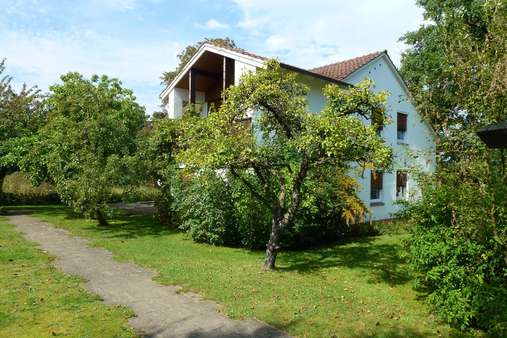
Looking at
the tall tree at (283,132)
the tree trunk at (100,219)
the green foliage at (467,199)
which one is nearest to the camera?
the green foliage at (467,199)

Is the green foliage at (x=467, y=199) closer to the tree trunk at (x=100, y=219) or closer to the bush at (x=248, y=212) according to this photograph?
the bush at (x=248, y=212)

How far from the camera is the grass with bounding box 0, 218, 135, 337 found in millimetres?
5766

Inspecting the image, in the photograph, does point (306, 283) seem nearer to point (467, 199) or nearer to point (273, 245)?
point (273, 245)

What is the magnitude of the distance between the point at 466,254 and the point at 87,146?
1345 cm

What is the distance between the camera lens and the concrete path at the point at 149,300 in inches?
232

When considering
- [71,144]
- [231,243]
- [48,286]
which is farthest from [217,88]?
[48,286]

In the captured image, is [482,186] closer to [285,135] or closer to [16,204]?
[285,135]

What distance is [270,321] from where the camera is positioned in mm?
6281

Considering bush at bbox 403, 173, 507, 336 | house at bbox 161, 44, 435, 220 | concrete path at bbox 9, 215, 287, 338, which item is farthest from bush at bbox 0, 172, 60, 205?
bush at bbox 403, 173, 507, 336

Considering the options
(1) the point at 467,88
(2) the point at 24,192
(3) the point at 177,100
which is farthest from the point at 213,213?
(2) the point at 24,192

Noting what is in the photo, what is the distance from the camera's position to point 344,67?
64.2 feet

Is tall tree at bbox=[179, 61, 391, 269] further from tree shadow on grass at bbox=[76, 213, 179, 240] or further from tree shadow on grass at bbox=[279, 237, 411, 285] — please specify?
tree shadow on grass at bbox=[76, 213, 179, 240]

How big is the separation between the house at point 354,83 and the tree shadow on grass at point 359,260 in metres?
Result: 5.15

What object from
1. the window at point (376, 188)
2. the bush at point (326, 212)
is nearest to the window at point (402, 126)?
the window at point (376, 188)
